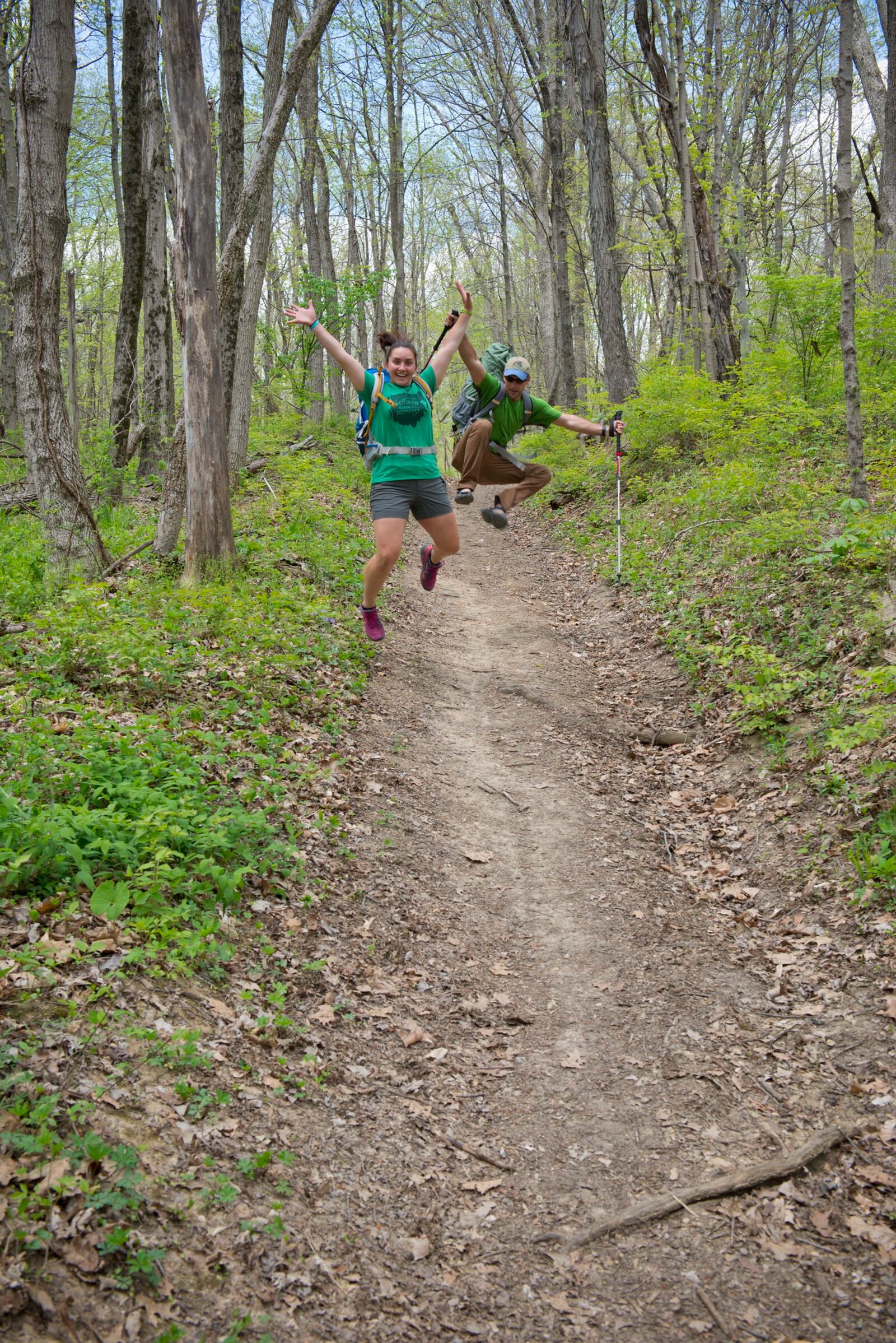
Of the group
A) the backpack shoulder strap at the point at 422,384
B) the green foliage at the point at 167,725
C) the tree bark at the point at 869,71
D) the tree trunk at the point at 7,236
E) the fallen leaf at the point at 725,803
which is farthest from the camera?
the tree trunk at the point at 7,236

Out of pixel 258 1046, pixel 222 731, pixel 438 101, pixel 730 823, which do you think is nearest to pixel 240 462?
pixel 222 731

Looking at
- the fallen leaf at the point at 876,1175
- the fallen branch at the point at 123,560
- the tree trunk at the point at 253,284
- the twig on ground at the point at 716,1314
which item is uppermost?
the tree trunk at the point at 253,284

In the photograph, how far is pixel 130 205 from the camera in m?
11.8

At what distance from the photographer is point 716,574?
28.8 ft

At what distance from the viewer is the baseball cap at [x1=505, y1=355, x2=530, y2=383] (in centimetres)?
809

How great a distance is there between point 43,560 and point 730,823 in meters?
6.79

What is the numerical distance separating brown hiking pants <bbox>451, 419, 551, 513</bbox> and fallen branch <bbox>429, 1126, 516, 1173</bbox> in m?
6.45

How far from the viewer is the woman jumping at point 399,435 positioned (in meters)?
6.51

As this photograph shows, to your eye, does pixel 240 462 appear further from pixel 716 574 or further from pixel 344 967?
pixel 344 967

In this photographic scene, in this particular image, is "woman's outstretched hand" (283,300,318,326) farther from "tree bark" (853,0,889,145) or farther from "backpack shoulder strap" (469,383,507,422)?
"tree bark" (853,0,889,145)

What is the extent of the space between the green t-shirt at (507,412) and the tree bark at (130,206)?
239 inches

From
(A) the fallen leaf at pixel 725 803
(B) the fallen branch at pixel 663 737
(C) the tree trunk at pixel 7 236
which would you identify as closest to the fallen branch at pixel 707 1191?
(A) the fallen leaf at pixel 725 803

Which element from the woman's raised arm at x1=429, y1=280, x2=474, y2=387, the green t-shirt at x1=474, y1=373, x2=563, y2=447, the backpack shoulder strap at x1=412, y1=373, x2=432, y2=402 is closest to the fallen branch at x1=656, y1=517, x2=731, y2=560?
the green t-shirt at x1=474, y1=373, x2=563, y2=447

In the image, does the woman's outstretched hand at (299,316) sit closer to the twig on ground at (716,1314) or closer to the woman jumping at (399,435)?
the woman jumping at (399,435)
